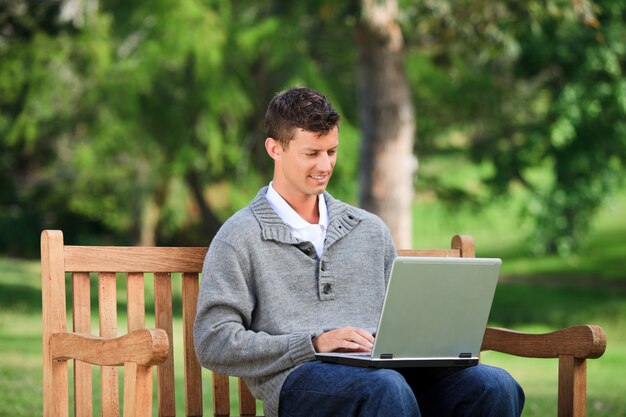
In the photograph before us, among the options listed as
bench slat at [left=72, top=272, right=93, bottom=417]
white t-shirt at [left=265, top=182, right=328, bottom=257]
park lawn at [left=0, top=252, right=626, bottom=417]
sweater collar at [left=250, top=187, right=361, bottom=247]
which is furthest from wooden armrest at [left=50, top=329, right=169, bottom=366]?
park lawn at [left=0, top=252, right=626, bottom=417]

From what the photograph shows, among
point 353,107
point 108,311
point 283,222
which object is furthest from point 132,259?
point 353,107

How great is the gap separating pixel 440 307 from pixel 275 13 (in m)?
16.2

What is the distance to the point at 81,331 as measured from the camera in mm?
4059

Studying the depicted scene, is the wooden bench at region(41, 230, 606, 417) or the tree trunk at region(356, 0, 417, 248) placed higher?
the tree trunk at region(356, 0, 417, 248)

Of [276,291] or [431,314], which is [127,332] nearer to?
[276,291]

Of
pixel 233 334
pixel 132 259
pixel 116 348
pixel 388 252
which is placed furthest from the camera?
pixel 388 252

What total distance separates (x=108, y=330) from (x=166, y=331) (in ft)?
0.72

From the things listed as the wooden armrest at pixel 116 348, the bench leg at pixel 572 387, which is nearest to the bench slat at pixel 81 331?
the wooden armrest at pixel 116 348

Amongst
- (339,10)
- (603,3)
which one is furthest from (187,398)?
(603,3)

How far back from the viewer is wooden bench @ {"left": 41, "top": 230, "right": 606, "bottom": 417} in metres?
3.93

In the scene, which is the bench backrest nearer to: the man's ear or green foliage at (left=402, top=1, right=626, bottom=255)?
the man's ear

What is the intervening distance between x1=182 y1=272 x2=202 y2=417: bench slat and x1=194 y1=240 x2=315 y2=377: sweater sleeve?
1.38ft

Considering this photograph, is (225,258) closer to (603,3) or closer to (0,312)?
(603,3)

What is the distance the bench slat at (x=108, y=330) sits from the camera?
4.02m
